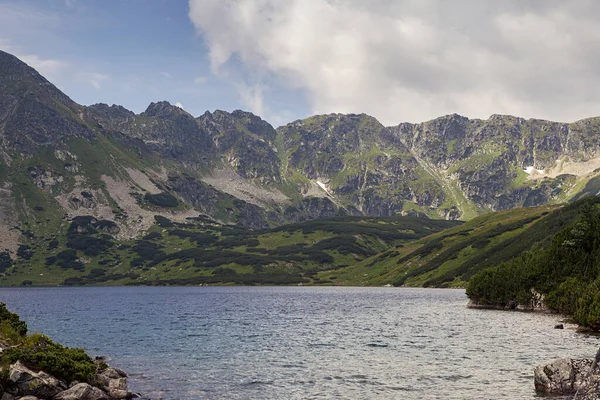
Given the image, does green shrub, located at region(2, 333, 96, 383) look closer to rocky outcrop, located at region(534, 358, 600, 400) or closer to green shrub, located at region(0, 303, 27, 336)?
green shrub, located at region(0, 303, 27, 336)

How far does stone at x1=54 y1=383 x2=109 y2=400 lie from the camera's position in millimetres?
46531

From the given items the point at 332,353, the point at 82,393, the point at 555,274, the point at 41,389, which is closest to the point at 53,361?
the point at 41,389

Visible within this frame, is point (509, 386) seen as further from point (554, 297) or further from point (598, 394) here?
point (554, 297)

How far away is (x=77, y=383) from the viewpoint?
49.9m

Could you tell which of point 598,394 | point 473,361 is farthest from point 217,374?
point 598,394

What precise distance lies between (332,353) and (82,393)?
1541 inches

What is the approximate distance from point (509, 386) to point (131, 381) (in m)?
40.6

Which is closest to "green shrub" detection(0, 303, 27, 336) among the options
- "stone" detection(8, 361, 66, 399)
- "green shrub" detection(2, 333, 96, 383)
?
"green shrub" detection(2, 333, 96, 383)

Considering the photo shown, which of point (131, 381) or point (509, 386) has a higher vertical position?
point (509, 386)

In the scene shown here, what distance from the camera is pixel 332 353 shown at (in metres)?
77.8

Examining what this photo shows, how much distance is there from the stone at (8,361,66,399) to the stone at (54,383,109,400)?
0.98 meters

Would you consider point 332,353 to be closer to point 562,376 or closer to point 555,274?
point 562,376

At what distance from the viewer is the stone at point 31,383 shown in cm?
4584

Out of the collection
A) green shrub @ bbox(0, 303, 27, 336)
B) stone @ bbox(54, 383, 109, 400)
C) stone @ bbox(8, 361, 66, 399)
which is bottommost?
stone @ bbox(54, 383, 109, 400)
